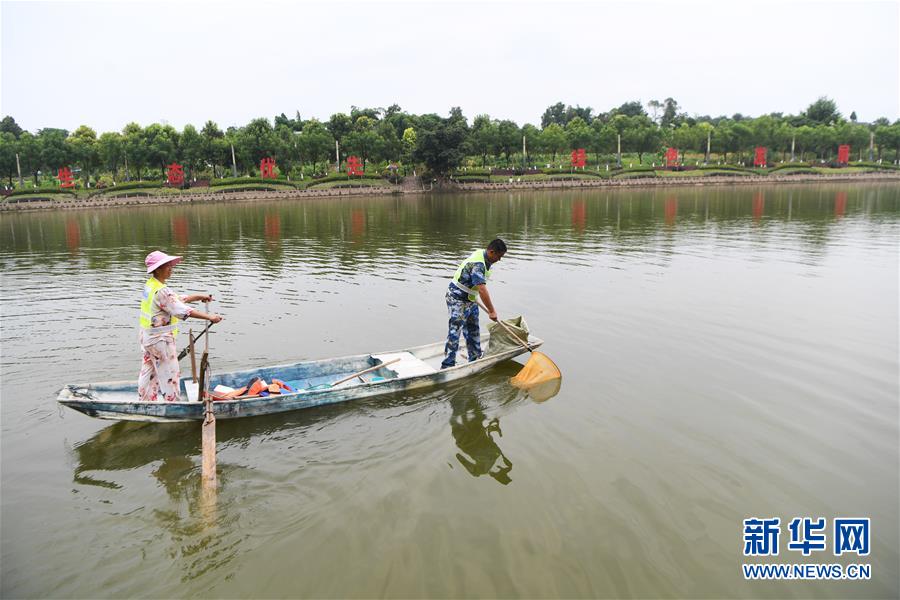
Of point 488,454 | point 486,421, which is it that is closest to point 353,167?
point 486,421

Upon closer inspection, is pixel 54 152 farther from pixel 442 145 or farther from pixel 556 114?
pixel 556 114

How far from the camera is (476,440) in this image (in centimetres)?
814

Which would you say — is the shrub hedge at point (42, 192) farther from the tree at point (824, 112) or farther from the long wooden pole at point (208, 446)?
the tree at point (824, 112)

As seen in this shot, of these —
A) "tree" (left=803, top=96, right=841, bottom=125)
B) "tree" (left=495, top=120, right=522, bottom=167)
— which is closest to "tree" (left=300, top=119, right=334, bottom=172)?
"tree" (left=495, top=120, right=522, bottom=167)

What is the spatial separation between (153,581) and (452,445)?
12.9 feet

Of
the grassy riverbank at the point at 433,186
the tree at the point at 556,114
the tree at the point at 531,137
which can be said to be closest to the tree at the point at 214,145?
the grassy riverbank at the point at 433,186

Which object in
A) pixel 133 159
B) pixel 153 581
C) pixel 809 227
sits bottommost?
pixel 153 581

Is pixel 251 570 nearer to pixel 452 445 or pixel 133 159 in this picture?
pixel 452 445

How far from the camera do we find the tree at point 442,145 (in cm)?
7169

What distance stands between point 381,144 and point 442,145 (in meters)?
10.1

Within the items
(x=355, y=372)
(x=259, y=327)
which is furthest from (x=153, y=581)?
(x=259, y=327)

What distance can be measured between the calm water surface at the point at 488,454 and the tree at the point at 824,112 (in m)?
109

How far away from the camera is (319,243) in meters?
27.8

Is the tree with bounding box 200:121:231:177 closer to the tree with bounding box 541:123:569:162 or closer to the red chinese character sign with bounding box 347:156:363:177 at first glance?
the red chinese character sign with bounding box 347:156:363:177
